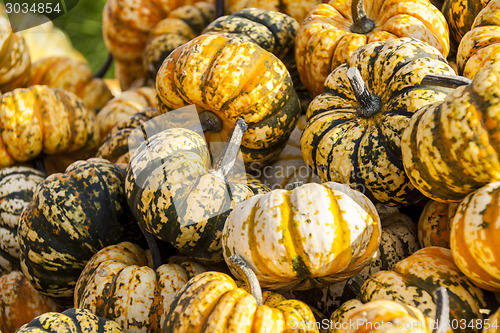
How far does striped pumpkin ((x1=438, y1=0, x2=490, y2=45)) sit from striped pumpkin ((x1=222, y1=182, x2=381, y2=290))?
4.19ft

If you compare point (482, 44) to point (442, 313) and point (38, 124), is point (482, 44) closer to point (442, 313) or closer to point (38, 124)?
point (442, 313)

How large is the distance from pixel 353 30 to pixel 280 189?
3.48 ft

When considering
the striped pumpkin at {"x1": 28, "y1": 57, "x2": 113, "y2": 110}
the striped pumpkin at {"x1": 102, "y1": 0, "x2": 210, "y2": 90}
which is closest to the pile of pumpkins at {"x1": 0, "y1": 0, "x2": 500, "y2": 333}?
A: the striped pumpkin at {"x1": 102, "y1": 0, "x2": 210, "y2": 90}

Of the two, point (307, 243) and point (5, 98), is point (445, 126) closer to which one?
point (307, 243)

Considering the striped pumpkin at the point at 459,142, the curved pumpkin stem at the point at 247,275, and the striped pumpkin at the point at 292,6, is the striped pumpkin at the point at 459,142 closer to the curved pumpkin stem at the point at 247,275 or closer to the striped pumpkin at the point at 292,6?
the curved pumpkin stem at the point at 247,275

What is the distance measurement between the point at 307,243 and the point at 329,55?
3.87 ft

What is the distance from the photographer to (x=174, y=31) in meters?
3.23

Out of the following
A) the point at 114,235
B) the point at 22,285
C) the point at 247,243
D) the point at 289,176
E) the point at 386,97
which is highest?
the point at 386,97

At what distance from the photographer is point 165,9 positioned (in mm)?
3477

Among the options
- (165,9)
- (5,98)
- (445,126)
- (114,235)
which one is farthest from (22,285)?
(165,9)

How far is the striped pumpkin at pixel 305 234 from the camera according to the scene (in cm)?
134

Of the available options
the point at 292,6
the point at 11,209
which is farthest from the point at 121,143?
the point at 292,6

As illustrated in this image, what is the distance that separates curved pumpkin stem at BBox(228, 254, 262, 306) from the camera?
51.7 inches

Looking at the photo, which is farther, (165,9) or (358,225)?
(165,9)
